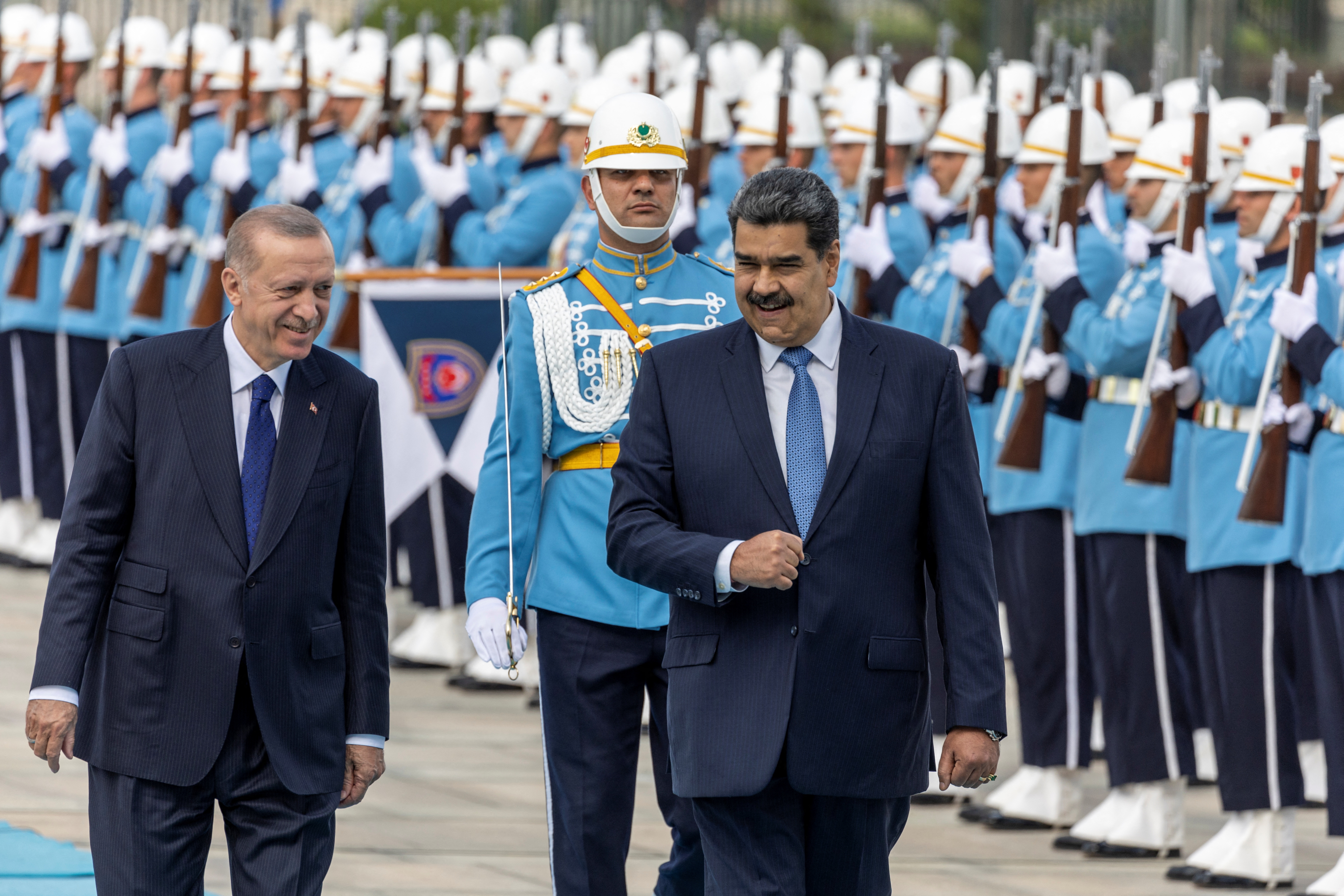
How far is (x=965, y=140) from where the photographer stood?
8.65 m

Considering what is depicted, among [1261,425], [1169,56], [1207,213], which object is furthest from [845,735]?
[1169,56]

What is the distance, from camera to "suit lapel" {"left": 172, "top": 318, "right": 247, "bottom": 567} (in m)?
4.09

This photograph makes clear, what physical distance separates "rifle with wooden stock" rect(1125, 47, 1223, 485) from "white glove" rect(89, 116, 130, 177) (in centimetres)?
662

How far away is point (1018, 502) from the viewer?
765 cm

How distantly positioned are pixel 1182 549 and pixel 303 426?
392 centimetres

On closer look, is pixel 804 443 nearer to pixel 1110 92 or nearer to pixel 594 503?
pixel 594 503

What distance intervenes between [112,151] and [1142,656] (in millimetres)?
6943

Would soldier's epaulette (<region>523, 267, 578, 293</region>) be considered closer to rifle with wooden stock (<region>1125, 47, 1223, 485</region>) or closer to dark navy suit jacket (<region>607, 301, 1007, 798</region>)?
dark navy suit jacket (<region>607, 301, 1007, 798</region>)

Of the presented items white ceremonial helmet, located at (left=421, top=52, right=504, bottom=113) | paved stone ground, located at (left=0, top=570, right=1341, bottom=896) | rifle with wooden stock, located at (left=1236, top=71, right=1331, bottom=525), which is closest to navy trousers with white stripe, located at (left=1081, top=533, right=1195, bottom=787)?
paved stone ground, located at (left=0, top=570, right=1341, bottom=896)

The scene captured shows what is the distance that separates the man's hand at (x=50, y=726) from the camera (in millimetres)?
4020

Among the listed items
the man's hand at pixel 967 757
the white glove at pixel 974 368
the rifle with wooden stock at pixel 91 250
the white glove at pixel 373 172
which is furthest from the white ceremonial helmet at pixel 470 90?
the man's hand at pixel 967 757

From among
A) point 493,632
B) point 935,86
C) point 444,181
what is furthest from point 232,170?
point 493,632

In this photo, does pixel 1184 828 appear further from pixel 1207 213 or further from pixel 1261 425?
pixel 1207 213

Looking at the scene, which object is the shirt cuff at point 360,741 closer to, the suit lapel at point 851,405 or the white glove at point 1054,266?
the suit lapel at point 851,405
